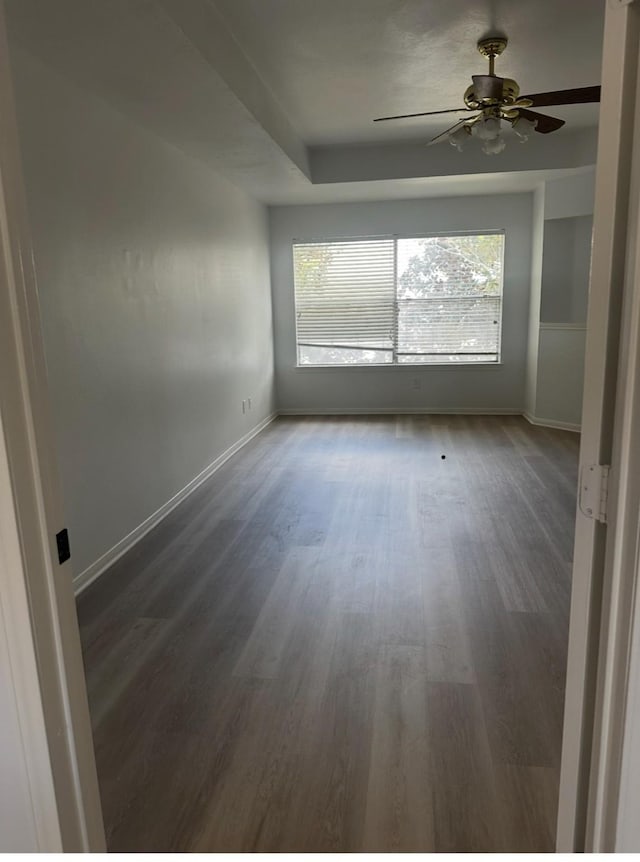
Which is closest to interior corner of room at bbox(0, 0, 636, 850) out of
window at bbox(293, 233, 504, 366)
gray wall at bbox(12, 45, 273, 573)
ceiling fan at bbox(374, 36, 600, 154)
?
gray wall at bbox(12, 45, 273, 573)

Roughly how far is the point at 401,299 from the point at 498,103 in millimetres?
3752

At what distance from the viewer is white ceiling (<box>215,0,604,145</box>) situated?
111 inches

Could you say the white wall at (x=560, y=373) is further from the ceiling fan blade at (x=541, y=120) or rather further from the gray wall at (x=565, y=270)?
the ceiling fan blade at (x=541, y=120)

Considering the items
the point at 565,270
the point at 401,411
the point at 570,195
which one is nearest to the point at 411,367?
the point at 401,411

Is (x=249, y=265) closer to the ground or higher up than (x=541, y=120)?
closer to the ground

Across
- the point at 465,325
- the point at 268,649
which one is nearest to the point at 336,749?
the point at 268,649

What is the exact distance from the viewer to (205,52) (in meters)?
2.59

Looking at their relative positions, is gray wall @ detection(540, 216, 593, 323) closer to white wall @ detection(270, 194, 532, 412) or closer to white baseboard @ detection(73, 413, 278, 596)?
white wall @ detection(270, 194, 532, 412)

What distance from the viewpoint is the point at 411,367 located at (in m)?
6.81

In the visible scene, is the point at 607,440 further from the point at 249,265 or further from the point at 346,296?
the point at 346,296

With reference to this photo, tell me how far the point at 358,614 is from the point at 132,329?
213 centimetres

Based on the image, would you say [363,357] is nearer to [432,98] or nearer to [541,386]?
[541,386]

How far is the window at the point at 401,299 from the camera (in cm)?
656

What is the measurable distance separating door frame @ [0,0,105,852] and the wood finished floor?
2.19 feet
